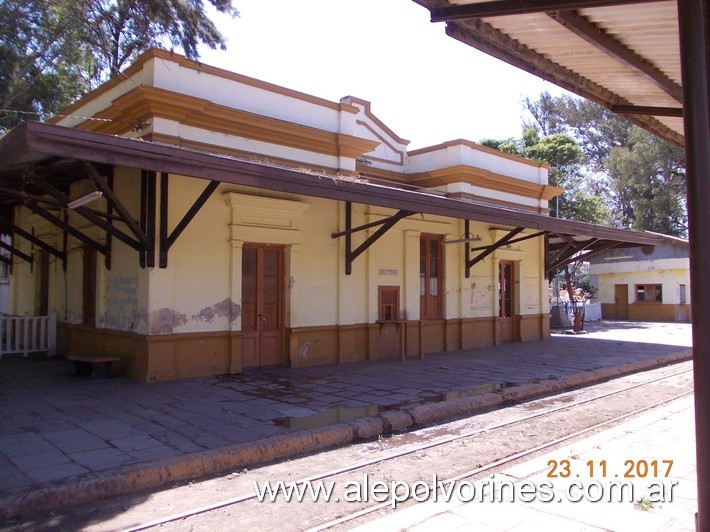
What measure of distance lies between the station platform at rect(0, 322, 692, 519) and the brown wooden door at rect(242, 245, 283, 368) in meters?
0.50

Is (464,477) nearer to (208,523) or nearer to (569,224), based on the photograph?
(208,523)

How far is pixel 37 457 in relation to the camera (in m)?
5.16

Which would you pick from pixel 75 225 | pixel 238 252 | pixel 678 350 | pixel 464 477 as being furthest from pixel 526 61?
pixel 678 350

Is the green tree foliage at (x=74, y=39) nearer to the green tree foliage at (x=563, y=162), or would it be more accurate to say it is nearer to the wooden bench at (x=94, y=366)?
the wooden bench at (x=94, y=366)

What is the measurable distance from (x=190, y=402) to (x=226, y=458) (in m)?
2.40

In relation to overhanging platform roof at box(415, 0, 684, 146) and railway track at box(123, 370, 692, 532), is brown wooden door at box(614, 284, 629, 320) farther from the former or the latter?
overhanging platform roof at box(415, 0, 684, 146)

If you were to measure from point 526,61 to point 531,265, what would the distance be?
1367 centimetres

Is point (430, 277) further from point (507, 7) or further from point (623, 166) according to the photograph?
point (623, 166)

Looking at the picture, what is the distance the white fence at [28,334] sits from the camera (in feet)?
36.7

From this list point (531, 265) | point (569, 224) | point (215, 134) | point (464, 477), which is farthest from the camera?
point (531, 265)

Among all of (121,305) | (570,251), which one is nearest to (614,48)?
(121,305)

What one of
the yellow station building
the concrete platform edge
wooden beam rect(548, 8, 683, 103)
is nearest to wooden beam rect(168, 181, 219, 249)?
the yellow station building

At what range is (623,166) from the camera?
35.0 meters

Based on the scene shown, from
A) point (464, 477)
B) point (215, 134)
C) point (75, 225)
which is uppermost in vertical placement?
point (215, 134)
